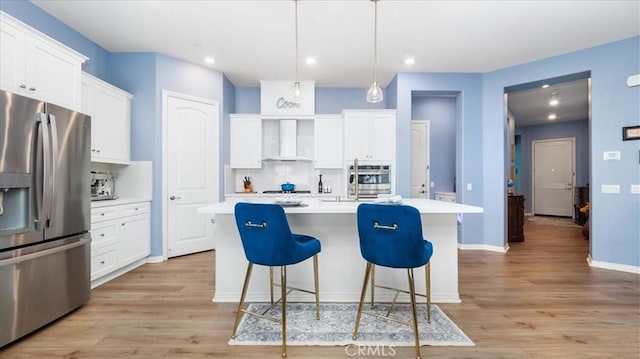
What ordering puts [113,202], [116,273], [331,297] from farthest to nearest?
[116,273]
[113,202]
[331,297]

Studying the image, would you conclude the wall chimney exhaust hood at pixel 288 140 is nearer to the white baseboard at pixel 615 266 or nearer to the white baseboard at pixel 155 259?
the white baseboard at pixel 155 259

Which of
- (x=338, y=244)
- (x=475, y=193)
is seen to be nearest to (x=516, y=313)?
(x=338, y=244)

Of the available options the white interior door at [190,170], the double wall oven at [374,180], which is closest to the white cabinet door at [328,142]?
the double wall oven at [374,180]

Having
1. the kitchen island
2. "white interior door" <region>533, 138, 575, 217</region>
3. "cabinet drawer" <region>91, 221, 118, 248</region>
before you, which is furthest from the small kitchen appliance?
"white interior door" <region>533, 138, 575, 217</region>

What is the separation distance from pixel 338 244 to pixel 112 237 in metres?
2.58

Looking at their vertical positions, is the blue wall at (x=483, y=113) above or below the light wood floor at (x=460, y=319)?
above

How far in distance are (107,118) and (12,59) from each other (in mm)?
1446

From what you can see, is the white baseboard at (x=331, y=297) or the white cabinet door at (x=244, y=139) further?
the white cabinet door at (x=244, y=139)

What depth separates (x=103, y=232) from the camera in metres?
3.19

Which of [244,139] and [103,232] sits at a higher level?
[244,139]

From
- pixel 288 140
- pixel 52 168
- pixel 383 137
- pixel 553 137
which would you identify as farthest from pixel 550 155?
pixel 52 168

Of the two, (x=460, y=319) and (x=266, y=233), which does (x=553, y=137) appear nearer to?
(x=460, y=319)

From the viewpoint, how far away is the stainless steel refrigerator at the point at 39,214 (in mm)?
1993

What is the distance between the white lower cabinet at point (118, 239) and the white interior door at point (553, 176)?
10331mm
